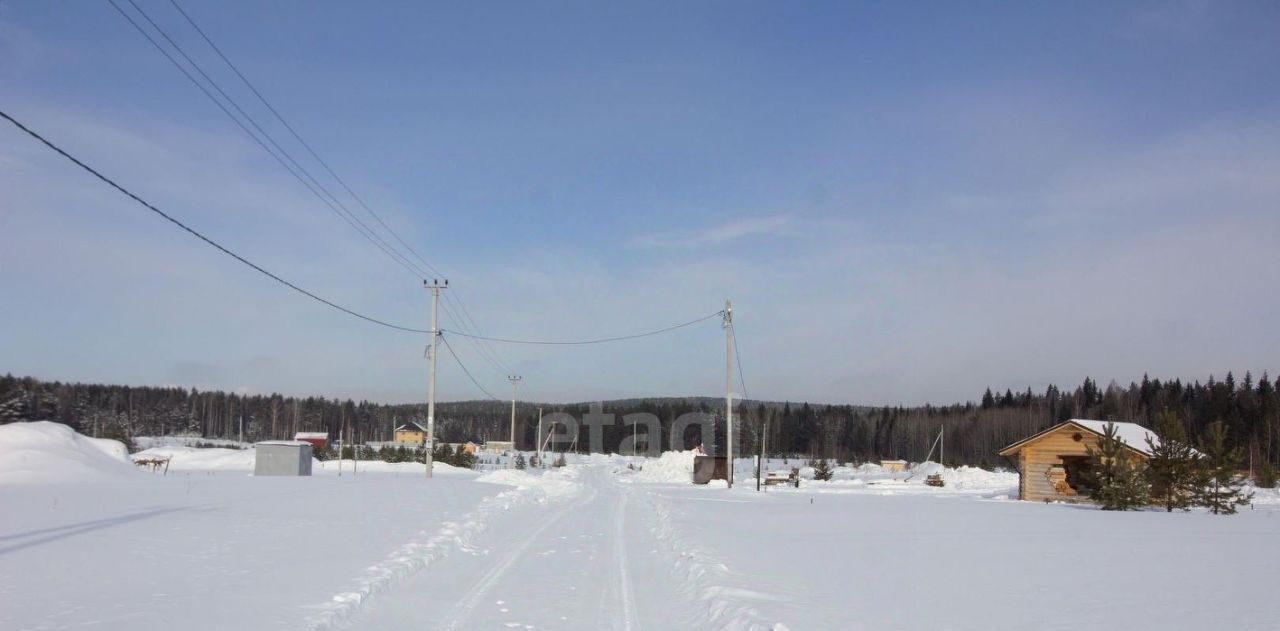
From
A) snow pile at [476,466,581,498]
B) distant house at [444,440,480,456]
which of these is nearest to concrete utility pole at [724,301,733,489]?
snow pile at [476,466,581,498]

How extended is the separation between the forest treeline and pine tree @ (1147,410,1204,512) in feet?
201

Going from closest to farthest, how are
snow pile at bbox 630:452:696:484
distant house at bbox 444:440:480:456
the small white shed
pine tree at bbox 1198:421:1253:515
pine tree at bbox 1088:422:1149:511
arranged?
1. pine tree at bbox 1198:421:1253:515
2. pine tree at bbox 1088:422:1149:511
3. the small white shed
4. snow pile at bbox 630:452:696:484
5. distant house at bbox 444:440:480:456

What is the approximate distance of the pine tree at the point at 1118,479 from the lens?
29.5m

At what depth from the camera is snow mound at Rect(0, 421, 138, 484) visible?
32750 mm

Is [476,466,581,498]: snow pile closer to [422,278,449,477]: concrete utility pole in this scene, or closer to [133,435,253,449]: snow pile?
[422,278,449,477]: concrete utility pole

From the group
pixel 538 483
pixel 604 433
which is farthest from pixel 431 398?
pixel 604 433

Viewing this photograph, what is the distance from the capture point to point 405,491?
29984 mm

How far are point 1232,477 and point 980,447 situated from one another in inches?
3970

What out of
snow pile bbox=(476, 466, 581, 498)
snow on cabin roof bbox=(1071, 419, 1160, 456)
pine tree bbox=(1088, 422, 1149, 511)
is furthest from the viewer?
snow on cabin roof bbox=(1071, 419, 1160, 456)

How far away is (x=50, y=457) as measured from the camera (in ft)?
116

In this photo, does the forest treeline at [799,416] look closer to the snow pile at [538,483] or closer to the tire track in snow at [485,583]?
the snow pile at [538,483]

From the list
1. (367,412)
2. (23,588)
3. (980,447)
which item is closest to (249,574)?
(23,588)

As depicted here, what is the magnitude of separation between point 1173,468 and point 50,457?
43.4 metres

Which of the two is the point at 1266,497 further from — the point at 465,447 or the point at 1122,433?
the point at 465,447
